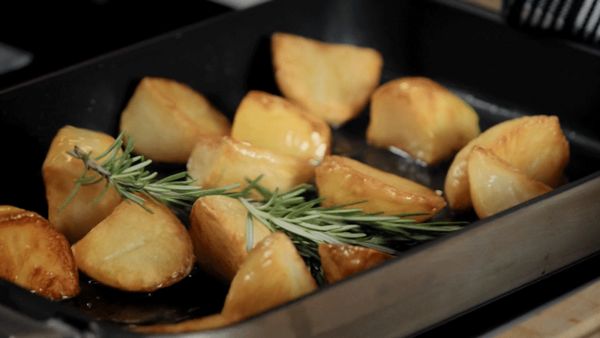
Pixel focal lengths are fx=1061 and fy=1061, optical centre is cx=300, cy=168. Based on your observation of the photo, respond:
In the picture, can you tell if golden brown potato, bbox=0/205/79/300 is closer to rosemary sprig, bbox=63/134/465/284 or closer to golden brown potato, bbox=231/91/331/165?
rosemary sprig, bbox=63/134/465/284

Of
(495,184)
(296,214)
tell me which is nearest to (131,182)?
(296,214)

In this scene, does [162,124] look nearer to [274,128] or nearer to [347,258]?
[274,128]

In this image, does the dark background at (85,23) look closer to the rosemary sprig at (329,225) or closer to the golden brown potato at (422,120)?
the golden brown potato at (422,120)

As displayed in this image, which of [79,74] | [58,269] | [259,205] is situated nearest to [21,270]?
[58,269]

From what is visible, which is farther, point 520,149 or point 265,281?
point 520,149

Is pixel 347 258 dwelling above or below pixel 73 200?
above

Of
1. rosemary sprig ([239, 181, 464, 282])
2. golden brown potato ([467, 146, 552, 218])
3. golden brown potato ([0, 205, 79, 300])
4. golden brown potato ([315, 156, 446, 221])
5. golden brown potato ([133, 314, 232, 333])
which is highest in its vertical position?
golden brown potato ([467, 146, 552, 218])

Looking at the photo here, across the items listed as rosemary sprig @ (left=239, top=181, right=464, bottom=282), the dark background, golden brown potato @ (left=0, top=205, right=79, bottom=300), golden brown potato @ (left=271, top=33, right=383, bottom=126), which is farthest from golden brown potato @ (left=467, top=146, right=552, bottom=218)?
the dark background
